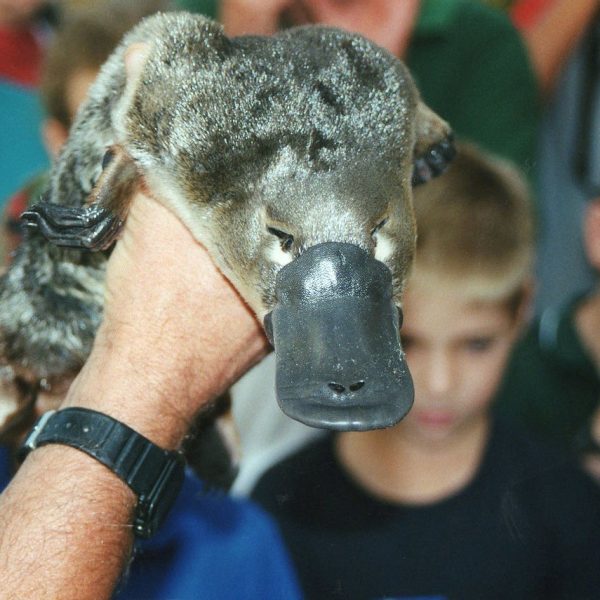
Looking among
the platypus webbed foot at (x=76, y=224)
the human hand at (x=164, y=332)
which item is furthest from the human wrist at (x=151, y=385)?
the platypus webbed foot at (x=76, y=224)

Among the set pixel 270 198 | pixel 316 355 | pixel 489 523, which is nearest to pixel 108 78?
pixel 270 198

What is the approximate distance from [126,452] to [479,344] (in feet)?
2.13

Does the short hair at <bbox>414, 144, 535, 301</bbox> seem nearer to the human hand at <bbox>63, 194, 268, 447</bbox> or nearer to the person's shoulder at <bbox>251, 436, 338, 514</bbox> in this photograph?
the person's shoulder at <bbox>251, 436, 338, 514</bbox>

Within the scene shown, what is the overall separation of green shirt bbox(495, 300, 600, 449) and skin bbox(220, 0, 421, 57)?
2.22 feet

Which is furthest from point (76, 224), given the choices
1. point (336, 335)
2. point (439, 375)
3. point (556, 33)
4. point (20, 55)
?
point (20, 55)

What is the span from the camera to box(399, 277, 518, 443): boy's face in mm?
1245

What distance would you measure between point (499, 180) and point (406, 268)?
547mm

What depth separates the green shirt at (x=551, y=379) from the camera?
155 cm

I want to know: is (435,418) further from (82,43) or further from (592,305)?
(82,43)

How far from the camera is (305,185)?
747mm

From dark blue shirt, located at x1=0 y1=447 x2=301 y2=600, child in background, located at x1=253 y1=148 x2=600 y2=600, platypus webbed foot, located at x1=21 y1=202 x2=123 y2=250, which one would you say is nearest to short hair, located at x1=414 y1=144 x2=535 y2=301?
child in background, located at x1=253 y1=148 x2=600 y2=600

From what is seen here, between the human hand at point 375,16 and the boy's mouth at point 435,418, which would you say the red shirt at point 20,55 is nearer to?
the human hand at point 375,16

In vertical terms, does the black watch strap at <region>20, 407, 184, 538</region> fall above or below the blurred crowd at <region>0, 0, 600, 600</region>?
above

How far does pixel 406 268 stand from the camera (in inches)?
32.1
